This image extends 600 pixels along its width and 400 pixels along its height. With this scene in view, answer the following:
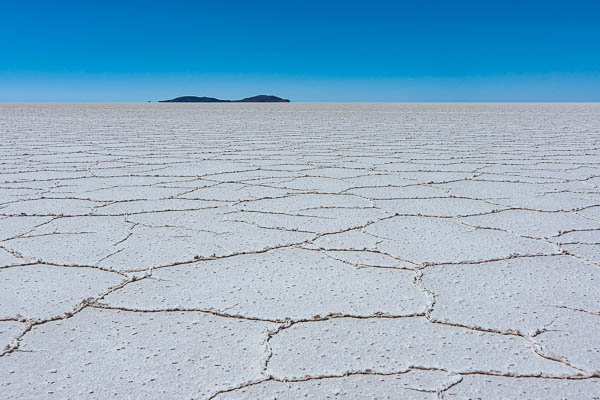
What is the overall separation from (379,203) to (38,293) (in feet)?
3.94

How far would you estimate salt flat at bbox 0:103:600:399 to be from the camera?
A: 78 centimetres

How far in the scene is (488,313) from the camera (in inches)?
38.6

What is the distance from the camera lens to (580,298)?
105cm

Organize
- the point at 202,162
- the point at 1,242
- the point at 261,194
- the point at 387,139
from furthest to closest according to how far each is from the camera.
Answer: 1. the point at 387,139
2. the point at 202,162
3. the point at 261,194
4. the point at 1,242

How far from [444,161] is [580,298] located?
7.04 ft

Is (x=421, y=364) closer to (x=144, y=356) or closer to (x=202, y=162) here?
(x=144, y=356)

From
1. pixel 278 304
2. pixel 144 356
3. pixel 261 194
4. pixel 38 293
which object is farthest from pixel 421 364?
pixel 261 194

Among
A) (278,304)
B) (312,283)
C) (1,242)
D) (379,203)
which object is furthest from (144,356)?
(379,203)

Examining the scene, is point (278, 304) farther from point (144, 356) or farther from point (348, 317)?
point (144, 356)

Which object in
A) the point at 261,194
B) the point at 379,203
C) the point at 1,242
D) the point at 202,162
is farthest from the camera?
the point at 202,162

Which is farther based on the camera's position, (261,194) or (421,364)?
(261,194)

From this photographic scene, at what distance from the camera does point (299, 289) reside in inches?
43.5

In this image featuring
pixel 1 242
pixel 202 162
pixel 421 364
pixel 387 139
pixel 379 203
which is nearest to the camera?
pixel 421 364

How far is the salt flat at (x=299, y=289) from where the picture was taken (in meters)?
0.78
